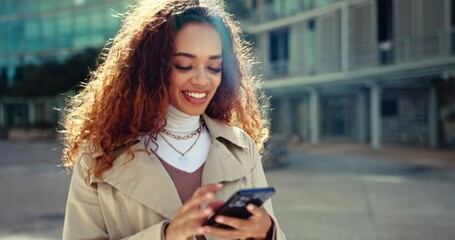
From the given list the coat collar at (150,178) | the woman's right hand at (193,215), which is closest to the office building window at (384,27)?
the coat collar at (150,178)

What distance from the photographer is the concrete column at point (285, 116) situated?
93.3 feet

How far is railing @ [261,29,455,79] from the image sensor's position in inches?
709

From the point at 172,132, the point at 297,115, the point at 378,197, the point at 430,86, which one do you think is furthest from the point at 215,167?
the point at 297,115

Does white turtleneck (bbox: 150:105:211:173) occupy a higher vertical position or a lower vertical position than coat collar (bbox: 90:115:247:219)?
higher

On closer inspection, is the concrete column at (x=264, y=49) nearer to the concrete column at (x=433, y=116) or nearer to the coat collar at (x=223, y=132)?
the concrete column at (x=433, y=116)

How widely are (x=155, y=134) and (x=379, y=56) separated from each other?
20.7m

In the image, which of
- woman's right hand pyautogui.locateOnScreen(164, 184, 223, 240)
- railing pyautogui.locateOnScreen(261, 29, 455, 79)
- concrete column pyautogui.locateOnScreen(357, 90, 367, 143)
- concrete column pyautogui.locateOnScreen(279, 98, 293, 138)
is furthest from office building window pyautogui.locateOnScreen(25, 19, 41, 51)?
woman's right hand pyautogui.locateOnScreen(164, 184, 223, 240)

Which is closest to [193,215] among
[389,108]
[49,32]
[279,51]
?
[389,108]

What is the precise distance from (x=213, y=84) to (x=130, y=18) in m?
0.41

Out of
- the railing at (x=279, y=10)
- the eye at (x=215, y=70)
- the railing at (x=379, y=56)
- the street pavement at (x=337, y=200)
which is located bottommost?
the street pavement at (x=337, y=200)

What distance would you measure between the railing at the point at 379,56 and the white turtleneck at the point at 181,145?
17.6 m

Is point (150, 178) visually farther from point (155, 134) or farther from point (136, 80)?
point (136, 80)

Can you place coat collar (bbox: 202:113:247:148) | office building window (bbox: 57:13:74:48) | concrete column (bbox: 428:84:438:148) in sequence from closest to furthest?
coat collar (bbox: 202:113:247:148)
concrete column (bbox: 428:84:438:148)
office building window (bbox: 57:13:74:48)

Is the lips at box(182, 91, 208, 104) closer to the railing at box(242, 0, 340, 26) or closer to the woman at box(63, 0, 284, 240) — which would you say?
the woman at box(63, 0, 284, 240)
